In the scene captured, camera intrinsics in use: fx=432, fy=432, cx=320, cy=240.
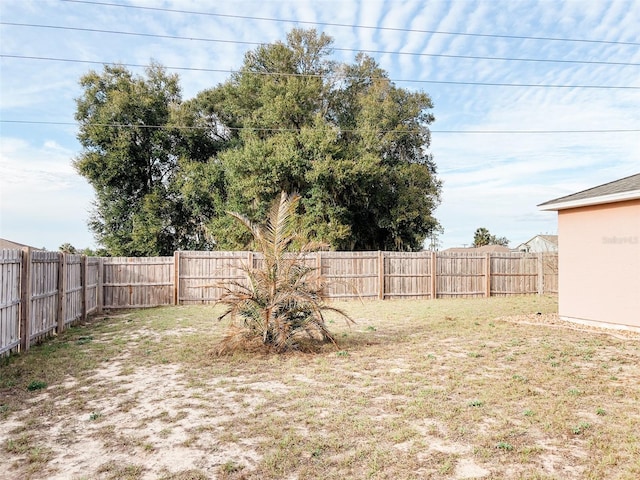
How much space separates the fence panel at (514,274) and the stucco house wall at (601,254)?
6.02 m

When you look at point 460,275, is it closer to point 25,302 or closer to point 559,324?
point 559,324

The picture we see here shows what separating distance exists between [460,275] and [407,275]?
2056 mm

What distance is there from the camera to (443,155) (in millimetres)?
21703

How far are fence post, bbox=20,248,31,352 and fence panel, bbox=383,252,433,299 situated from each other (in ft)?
35.1

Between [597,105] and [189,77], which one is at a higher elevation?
[189,77]

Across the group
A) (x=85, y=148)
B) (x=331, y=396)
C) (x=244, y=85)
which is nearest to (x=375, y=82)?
(x=244, y=85)

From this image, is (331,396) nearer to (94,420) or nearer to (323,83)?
(94,420)

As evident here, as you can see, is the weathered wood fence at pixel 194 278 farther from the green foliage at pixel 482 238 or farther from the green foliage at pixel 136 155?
the green foliage at pixel 482 238

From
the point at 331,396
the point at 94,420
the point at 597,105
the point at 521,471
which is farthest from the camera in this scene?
the point at 597,105

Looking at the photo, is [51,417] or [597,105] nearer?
[51,417]

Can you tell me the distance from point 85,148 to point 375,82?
13927 millimetres

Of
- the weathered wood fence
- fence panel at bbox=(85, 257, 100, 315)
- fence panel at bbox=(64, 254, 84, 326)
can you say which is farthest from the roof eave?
fence panel at bbox=(85, 257, 100, 315)

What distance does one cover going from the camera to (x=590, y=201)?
8.98 metres

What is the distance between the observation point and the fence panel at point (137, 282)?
12883mm
